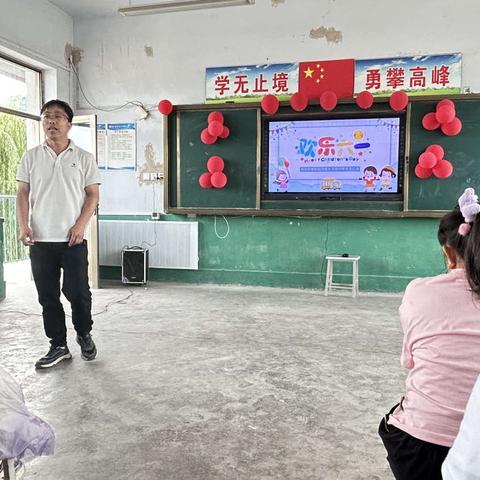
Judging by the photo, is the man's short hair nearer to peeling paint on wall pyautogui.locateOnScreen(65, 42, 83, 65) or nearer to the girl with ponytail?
the girl with ponytail

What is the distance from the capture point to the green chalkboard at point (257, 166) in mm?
4934

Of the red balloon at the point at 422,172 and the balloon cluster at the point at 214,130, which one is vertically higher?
the balloon cluster at the point at 214,130

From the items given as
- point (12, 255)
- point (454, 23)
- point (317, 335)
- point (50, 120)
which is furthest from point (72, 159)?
point (12, 255)

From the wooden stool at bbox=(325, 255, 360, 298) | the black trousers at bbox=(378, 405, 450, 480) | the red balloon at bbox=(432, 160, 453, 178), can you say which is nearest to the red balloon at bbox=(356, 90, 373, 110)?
the red balloon at bbox=(432, 160, 453, 178)

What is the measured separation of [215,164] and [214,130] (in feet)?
1.21

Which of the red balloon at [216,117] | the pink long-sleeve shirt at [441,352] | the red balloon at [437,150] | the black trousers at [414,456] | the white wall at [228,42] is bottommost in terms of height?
the black trousers at [414,456]

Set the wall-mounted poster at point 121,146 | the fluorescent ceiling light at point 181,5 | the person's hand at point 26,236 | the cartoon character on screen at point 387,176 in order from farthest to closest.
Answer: the wall-mounted poster at point 121,146
the cartoon character on screen at point 387,176
the fluorescent ceiling light at point 181,5
the person's hand at point 26,236

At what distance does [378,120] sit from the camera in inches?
198

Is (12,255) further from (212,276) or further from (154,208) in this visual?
(212,276)

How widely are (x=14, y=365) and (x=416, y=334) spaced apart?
254cm

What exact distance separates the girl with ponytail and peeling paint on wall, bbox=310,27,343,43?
183 inches

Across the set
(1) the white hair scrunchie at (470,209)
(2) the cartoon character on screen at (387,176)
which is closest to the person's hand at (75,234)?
(1) the white hair scrunchie at (470,209)

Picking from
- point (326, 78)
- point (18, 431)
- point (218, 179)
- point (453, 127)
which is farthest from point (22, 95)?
point (18, 431)

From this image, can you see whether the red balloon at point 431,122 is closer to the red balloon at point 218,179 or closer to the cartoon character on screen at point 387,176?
the cartoon character on screen at point 387,176
